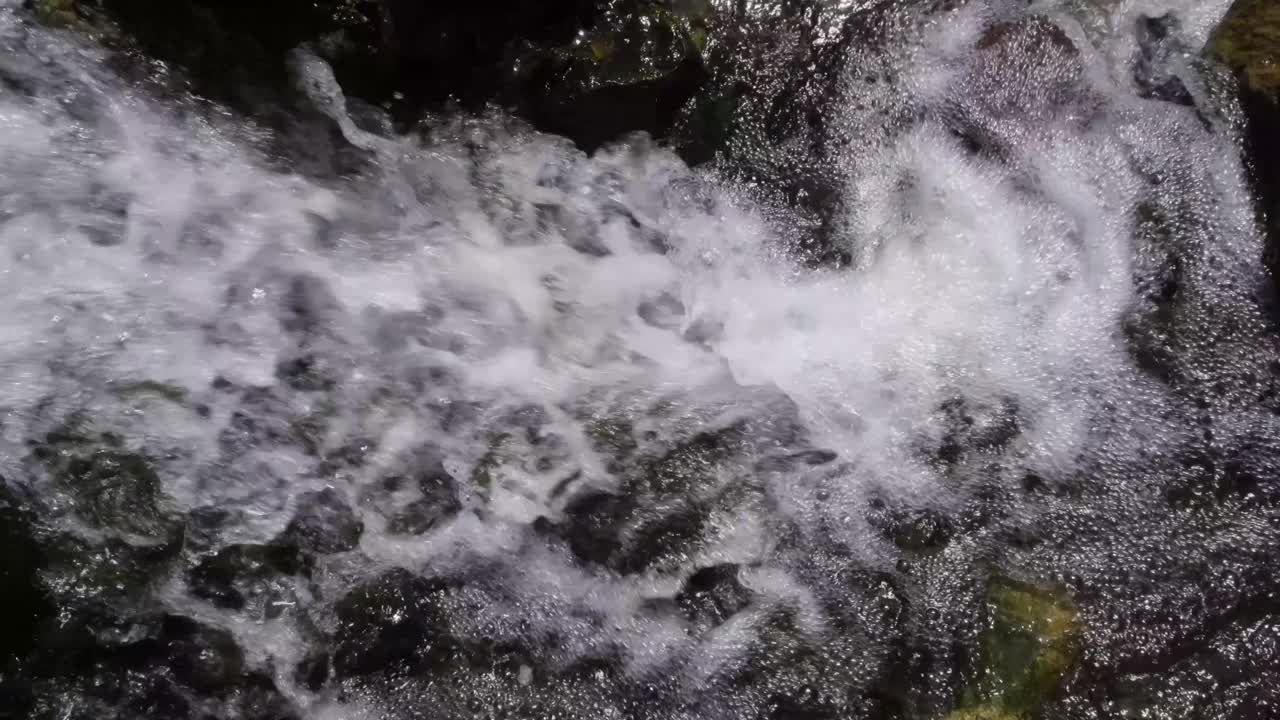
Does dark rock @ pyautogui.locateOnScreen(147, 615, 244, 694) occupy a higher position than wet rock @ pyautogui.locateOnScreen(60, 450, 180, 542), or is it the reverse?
wet rock @ pyautogui.locateOnScreen(60, 450, 180, 542)

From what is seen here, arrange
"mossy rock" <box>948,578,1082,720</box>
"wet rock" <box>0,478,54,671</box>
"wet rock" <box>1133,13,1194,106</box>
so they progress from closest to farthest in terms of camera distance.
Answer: "mossy rock" <box>948,578,1082,720</box>
"wet rock" <box>0,478,54,671</box>
"wet rock" <box>1133,13,1194,106</box>

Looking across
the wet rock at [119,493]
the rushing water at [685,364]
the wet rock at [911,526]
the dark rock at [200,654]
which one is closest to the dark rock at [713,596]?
the rushing water at [685,364]

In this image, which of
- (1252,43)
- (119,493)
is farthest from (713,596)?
(1252,43)

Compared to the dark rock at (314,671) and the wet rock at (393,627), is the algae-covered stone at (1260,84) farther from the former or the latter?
the dark rock at (314,671)

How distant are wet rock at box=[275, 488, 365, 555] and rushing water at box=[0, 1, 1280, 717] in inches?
1.6

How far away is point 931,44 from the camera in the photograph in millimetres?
3092

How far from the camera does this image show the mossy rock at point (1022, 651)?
105 inches

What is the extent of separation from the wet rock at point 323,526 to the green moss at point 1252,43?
3.59 metres

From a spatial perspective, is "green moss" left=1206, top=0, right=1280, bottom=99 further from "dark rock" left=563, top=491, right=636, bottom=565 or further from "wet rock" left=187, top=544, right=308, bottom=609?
"wet rock" left=187, top=544, right=308, bottom=609

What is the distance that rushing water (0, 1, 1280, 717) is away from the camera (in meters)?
2.74

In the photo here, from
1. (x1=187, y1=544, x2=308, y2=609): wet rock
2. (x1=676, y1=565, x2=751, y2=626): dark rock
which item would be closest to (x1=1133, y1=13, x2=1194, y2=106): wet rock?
(x1=676, y1=565, x2=751, y2=626): dark rock

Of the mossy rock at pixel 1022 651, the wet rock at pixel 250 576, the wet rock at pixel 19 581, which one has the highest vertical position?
the mossy rock at pixel 1022 651

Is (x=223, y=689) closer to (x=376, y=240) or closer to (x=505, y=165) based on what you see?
(x=376, y=240)

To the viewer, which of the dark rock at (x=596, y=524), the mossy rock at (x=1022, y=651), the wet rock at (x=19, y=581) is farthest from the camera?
the dark rock at (x=596, y=524)
